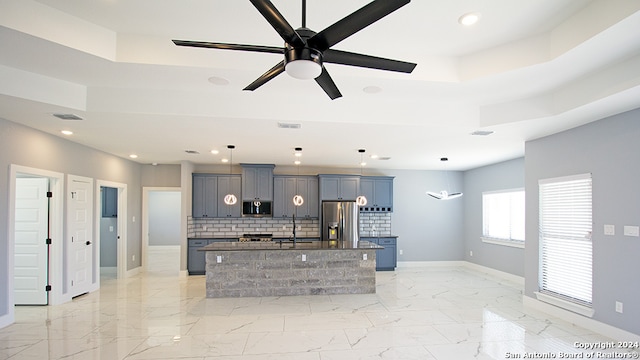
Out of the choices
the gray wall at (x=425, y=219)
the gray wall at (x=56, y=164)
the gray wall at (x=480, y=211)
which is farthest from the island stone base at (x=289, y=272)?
the gray wall at (x=480, y=211)

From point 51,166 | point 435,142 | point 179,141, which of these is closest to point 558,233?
point 435,142

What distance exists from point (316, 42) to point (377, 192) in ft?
22.6

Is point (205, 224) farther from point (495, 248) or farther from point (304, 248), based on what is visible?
point (495, 248)

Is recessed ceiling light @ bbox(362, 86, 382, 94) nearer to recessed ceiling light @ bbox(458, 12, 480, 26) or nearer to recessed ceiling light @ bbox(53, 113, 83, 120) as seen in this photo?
recessed ceiling light @ bbox(458, 12, 480, 26)

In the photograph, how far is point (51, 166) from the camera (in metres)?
5.17

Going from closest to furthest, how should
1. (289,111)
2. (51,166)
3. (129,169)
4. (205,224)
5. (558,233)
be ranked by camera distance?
1. (289,111)
2. (558,233)
3. (51,166)
4. (129,169)
5. (205,224)

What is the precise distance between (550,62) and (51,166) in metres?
6.57

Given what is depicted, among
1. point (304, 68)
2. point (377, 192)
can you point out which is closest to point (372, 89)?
point (304, 68)

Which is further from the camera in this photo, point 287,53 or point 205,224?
point 205,224

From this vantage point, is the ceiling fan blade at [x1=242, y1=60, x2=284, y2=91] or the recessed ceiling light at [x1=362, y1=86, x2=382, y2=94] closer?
the ceiling fan blade at [x1=242, y1=60, x2=284, y2=91]

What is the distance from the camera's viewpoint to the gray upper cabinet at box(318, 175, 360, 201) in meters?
8.23

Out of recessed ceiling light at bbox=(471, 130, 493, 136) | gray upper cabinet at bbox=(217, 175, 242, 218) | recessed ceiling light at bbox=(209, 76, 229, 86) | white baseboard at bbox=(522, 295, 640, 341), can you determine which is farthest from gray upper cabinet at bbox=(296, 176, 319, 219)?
recessed ceiling light at bbox=(209, 76, 229, 86)

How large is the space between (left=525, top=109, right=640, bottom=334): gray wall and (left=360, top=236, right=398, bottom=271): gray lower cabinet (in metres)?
4.20

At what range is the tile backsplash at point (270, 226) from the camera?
8.23 metres
